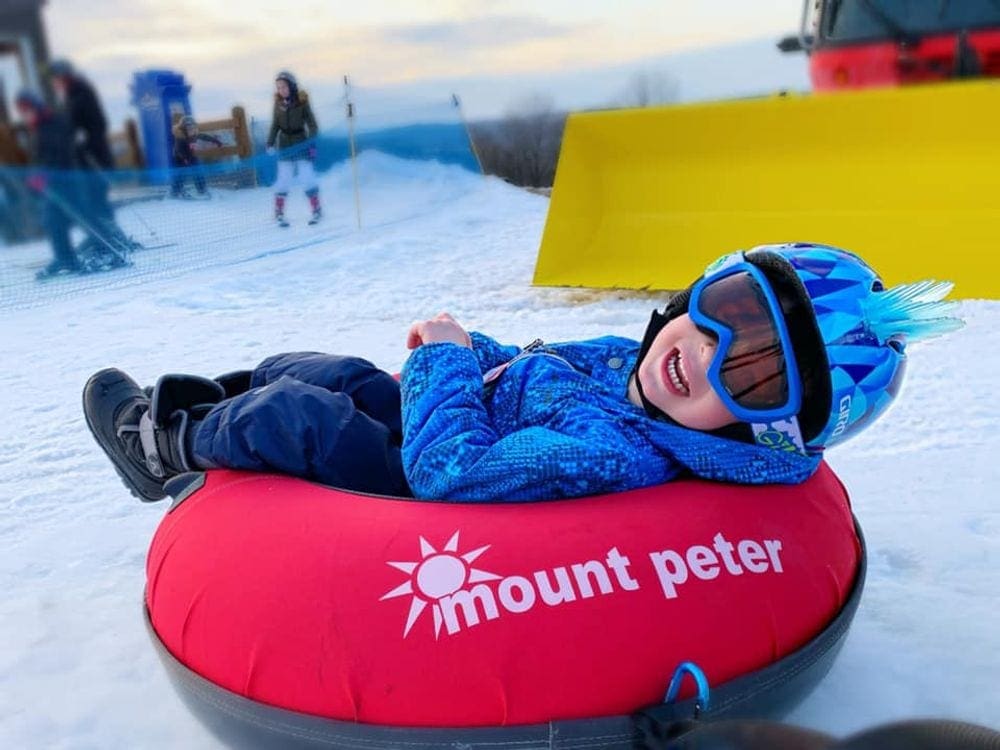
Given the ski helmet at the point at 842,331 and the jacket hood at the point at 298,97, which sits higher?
the jacket hood at the point at 298,97

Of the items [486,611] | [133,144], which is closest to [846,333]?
[486,611]

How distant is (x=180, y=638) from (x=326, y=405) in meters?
0.57

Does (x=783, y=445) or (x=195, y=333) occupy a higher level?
(x=783, y=445)

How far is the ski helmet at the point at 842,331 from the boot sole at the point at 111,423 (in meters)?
1.47

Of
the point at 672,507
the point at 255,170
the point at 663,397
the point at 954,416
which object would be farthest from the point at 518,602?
the point at 255,170

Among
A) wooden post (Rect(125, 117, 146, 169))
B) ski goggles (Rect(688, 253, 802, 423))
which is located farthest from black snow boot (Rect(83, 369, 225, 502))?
wooden post (Rect(125, 117, 146, 169))

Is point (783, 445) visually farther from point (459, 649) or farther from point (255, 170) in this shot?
point (255, 170)

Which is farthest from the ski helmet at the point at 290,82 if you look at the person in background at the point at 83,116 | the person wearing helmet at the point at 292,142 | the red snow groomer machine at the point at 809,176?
the red snow groomer machine at the point at 809,176

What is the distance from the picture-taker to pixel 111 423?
2252 mm

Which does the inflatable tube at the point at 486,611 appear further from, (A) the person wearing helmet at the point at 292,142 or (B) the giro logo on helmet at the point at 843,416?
(A) the person wearing helmet at the point at 292,142

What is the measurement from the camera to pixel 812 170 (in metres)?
5.20

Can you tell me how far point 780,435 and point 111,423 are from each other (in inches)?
64.1

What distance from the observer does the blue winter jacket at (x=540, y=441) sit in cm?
172

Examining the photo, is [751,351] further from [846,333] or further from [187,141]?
[187,141]
